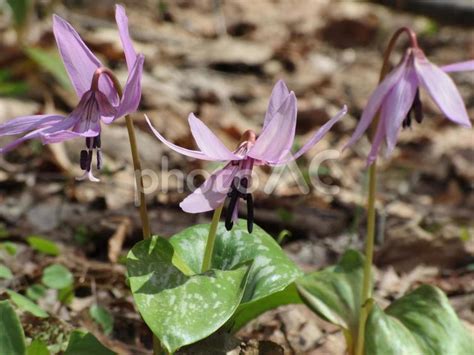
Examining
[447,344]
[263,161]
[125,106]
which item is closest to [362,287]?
[447,344]

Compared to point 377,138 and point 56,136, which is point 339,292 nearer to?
point 377,138

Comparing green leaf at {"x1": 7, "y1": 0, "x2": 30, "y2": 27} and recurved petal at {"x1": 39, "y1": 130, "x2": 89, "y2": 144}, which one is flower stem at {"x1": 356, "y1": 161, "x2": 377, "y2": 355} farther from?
green leaf at {"x1": 7, "y1": 0, "x2": 30, "y2": 27}

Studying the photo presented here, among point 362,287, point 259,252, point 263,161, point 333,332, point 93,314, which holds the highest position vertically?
point 263,161

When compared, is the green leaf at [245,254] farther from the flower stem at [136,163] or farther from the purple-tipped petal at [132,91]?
the purple-tipped petal at [132,91]

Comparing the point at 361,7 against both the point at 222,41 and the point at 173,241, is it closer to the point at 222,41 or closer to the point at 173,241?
the point at 222,41

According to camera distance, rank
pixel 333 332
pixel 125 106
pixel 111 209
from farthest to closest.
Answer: pixel 111 209
pixel 333 332
pixel 125 106

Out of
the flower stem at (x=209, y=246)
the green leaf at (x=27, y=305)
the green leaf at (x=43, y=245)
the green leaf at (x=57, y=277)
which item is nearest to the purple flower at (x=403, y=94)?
the flower stem at (x=209, y=246)

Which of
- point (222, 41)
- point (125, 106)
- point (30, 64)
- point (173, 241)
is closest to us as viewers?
point (125, 106)

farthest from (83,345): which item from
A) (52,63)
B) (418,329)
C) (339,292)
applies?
(52,63)

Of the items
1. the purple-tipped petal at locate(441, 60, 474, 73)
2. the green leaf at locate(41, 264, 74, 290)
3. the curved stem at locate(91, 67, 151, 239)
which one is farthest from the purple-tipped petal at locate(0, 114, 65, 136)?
the purple-tipped petal at locate(441, 60, 474, 73)

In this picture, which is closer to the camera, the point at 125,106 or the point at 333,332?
the point at 125,106
